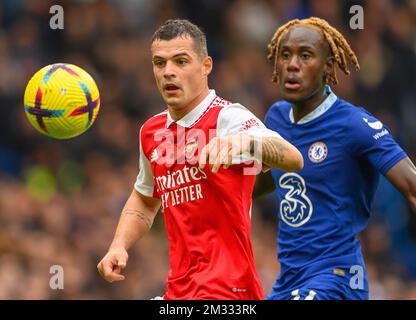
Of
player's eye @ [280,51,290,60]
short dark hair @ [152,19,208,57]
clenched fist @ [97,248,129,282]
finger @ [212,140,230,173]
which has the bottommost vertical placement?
clenched fist @ [97,248,129,282]

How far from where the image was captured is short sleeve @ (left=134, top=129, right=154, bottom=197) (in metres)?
6.99

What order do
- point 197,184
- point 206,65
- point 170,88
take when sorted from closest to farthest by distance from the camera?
point 197,184
point 170,88
point 206,65

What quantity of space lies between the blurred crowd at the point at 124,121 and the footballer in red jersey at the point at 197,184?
477cm

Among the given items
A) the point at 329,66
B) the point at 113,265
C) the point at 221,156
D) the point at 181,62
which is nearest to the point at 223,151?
the point at 221,156

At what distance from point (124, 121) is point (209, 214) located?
24.8 feet

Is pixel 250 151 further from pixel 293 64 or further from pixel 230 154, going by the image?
pixel 293 64

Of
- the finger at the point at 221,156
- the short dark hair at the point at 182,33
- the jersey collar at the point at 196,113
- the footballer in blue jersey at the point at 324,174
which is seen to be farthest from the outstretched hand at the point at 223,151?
the footballer in blue jersey at the point at 324,174

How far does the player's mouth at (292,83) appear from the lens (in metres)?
7.38

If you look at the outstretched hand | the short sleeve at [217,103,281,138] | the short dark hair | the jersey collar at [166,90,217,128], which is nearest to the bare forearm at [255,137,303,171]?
the short sleeve at [217,103,281,138]

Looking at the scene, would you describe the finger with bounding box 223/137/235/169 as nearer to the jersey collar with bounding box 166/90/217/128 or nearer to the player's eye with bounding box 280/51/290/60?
A: the jersey collar with bounding box 166/90/217/128

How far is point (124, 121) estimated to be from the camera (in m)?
13.8
